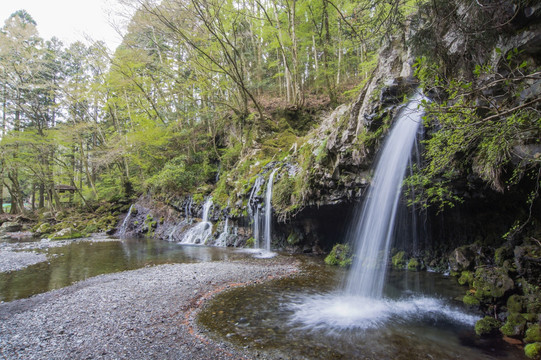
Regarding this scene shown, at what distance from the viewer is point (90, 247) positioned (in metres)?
13.4

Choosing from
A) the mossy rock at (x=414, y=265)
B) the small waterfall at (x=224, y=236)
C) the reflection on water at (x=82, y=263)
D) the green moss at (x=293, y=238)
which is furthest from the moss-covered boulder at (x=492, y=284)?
the small waterfall at (x=224, y=236)

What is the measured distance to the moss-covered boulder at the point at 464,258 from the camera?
6057mm

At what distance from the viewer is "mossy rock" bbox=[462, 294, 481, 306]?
4842 millimetres

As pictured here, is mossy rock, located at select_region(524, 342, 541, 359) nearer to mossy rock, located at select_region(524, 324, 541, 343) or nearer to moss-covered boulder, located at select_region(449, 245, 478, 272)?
mossy rock, located at select_region(524, 324, 541, 343)

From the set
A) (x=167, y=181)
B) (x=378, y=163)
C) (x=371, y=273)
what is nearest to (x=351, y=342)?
(x=371, y=273)

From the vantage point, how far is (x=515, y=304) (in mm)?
4188

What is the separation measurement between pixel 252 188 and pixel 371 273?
274 inches

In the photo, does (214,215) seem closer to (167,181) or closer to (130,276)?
(167,181)

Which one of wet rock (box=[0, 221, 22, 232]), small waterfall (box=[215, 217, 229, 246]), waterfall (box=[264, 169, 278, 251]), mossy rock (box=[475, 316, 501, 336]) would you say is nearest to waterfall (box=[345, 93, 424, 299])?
mossy rock (box=[475, 316, 501, 336])

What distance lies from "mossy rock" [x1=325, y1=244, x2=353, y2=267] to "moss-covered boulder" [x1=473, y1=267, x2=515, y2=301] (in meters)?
3.49

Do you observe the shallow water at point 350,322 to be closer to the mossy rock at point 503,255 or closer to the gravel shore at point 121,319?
the gravel shore at point 121,319

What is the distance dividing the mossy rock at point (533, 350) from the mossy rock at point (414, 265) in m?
3.90

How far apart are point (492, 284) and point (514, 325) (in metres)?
0.90

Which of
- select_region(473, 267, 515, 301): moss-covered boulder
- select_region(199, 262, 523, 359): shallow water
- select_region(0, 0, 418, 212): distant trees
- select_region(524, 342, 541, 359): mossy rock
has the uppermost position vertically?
select_region(0, 0, 418, 212): distant trees
